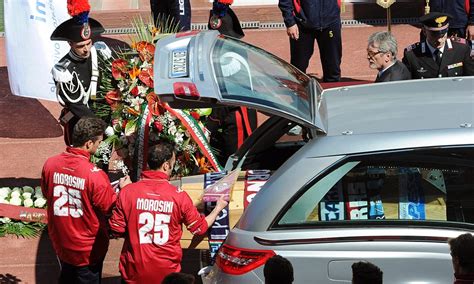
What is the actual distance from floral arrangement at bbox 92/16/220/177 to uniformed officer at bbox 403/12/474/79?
6.46ft

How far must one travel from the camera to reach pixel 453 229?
5.35 meters

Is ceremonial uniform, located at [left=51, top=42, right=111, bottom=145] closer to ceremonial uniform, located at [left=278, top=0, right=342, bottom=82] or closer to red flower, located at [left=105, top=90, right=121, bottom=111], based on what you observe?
red flower, located at [left=105, top=90, right=121, bottom=111]

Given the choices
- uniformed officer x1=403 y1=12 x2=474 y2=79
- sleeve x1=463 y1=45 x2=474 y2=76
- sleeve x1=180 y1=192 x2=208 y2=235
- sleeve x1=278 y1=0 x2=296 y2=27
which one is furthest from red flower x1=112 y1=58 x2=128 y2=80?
sleeve x1=278 y1=0 x2=296 y2=27

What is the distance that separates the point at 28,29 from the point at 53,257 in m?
2.69

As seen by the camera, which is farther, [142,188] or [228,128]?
[228,128]

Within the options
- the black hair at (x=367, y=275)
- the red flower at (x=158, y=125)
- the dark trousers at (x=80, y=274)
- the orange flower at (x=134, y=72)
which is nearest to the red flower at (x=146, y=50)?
the orange flower at (x=134, y=72)

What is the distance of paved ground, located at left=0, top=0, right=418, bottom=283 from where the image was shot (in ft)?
26.3

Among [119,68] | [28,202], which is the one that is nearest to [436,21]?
[119,68]

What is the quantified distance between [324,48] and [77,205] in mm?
5073

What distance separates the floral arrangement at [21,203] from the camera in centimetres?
856

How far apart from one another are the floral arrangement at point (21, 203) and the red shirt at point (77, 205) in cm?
202

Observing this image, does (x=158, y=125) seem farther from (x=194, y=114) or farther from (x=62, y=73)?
(x=62, y=73)

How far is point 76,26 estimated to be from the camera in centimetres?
807

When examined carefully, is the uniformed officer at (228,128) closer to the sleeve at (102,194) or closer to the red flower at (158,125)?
the red flower at (158,125)
